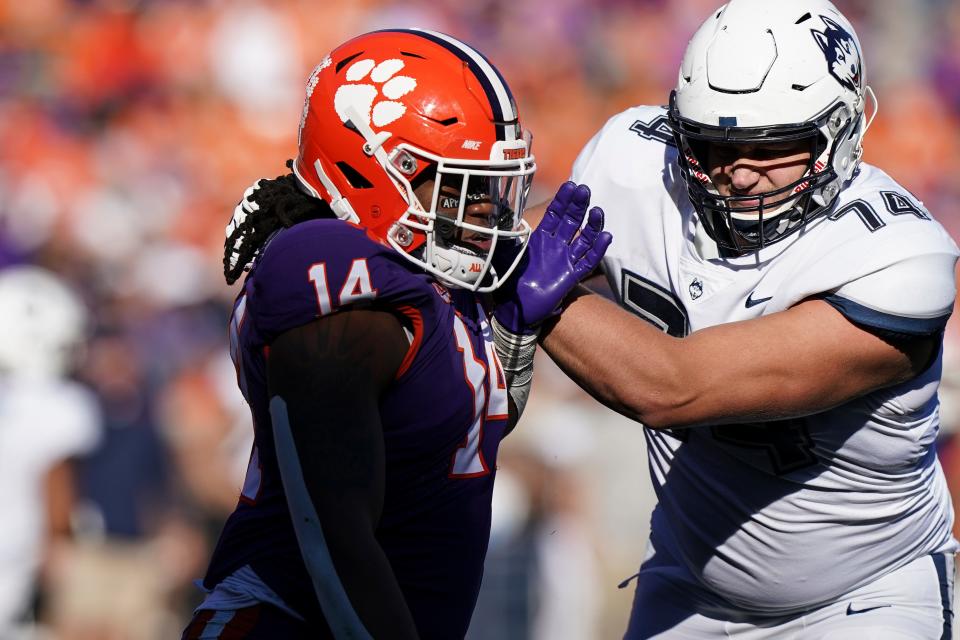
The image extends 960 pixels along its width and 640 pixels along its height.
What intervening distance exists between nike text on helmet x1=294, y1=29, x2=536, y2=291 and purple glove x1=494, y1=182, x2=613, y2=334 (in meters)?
0.13

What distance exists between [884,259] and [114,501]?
169 inches

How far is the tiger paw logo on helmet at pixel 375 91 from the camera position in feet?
7.87

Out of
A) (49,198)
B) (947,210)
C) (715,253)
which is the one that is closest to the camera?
(715,253)

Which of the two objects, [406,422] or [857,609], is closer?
[406,422]

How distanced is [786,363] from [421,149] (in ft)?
3.02

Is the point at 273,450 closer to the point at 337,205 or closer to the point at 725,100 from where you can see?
the point at 337,205

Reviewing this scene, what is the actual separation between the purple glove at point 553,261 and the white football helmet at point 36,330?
3.84 meters

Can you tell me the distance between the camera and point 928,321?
2680 millimetres

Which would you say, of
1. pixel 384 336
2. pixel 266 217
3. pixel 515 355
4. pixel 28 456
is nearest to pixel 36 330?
pixel 28 456

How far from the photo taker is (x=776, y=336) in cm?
269

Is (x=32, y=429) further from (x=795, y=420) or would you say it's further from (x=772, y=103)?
(x=772, y=103)

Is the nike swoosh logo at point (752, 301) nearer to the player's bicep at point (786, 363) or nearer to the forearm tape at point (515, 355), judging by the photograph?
the player's bicep at point (786, 363)

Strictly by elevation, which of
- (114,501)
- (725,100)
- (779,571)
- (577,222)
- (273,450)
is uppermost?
(725,100)

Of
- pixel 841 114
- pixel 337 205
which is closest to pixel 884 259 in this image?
pixel 841 114
